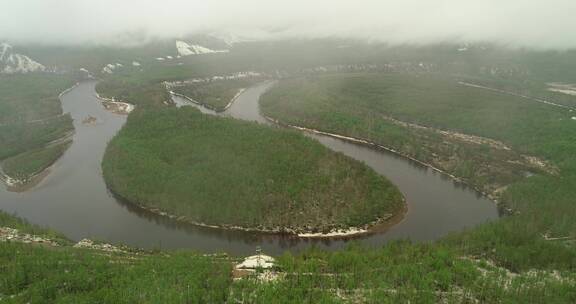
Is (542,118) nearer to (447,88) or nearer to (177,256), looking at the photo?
(447,88)

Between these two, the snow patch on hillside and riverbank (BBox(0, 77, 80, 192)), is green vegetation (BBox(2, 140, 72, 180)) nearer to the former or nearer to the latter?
riverbank (BBox(0, 77, 80, 192))

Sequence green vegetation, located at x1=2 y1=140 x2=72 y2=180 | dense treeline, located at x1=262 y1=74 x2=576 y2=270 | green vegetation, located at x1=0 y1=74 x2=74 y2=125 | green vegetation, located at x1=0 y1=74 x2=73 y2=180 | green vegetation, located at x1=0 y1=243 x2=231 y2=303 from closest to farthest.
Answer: green vegetation, located at x1=0 y1=243 x2=231 y2=303, dense treeline, located at x1=262 y1=74 x2=576 y2=270, green vegetation, located at x1=2 y1=140 x2=72 y2=180, green vegetation, located at x1=0 y1=74 x2=73 y2=180, green vegetation, located at x1=0 y1=74 x2=74 y2=125

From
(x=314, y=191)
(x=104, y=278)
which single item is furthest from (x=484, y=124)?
(x=104, y=278)

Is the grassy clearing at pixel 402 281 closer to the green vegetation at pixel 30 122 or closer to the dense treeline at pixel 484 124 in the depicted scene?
the dense treeline at pixel 484 124

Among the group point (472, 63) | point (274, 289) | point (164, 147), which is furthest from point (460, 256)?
point (472, 63)

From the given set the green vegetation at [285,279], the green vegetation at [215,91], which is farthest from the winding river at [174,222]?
the green vegetation at [215,91]

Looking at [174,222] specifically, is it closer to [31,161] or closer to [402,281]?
[402,281]

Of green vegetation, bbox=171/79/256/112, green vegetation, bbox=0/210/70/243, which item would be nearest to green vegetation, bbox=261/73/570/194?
green vegetation, bbox=171/79/256/112
